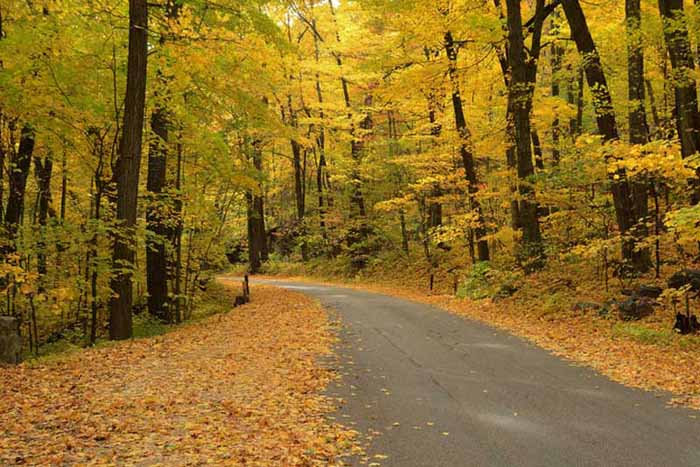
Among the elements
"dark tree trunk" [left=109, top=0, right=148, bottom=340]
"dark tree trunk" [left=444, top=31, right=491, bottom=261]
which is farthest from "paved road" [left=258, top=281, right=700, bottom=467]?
"dark tree trunk" [left=444, top=31, right=491, bottom=261]

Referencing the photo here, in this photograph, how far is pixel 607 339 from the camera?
998cm

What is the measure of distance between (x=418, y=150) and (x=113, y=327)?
17.8 meters

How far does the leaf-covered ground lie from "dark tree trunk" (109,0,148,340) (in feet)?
3.79

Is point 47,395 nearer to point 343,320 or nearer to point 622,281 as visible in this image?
point 343,320


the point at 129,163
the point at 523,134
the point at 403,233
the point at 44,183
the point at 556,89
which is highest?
the point at 556,89

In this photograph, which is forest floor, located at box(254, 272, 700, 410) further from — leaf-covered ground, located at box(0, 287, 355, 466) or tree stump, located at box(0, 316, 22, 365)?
tree stump, located at box(0, 316, 22, 365)

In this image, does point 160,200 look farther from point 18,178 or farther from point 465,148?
point 465,148

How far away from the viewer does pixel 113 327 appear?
438 inches

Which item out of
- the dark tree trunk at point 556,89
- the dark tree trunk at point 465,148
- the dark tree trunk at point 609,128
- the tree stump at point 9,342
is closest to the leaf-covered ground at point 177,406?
the tree stump at point 9,342

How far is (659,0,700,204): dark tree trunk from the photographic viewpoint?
10766 mm

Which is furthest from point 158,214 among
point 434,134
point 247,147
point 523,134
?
point 434,134

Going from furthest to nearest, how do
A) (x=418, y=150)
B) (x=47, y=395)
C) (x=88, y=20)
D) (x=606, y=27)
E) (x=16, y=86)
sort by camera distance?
(x=418, y=150) → (x=606, y=27) → (x=88, y=20) → (x=16, y=86) → (x=47, y=395)

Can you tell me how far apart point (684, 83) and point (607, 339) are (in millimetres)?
5449

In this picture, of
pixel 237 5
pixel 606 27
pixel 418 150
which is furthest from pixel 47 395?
pixel 418 150
